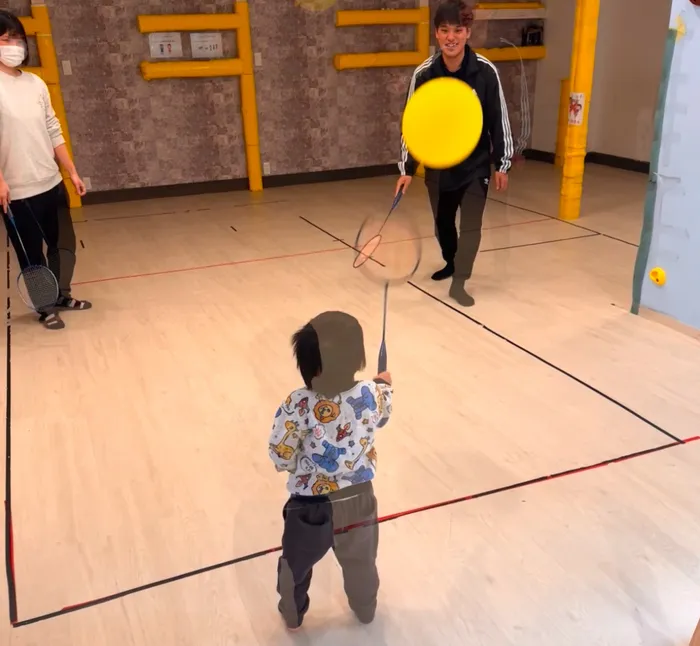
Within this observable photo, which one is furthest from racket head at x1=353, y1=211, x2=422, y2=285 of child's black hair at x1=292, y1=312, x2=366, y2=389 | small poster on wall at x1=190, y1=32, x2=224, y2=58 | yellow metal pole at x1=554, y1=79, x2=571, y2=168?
yellow metal pole at x1=554, y1=79, x2=571, y2=168

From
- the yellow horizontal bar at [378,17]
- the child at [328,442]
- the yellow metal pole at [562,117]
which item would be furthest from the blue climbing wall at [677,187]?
the yellow metal pole at [562,117]

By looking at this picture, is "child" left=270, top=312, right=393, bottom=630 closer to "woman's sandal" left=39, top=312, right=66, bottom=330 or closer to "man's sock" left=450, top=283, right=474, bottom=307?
"man's sock" left=450, top=283, right=474, bottom=307

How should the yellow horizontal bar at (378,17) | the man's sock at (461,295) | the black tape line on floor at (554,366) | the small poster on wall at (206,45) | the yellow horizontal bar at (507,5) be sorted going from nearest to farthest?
1. the black tape line on floor at (554,366)
2. the man's sock at (461,295)
3. the small poster on wall at (206,45)
4. the yellow horizontal bar at (378,17)
5. the yellow horizontal bar at (507,5)

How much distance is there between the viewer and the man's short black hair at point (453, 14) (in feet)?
7.96

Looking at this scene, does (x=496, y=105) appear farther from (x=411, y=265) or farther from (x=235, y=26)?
(x=235, y=26)

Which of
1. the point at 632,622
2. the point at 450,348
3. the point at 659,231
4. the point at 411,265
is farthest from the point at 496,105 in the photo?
the point at 632,622

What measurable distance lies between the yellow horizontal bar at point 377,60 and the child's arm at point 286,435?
→ 16.4ft

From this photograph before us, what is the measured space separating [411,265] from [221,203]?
375 centimetres

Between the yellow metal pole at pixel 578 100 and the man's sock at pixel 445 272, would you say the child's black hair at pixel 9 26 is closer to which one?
the man's sock at pixel 445 272

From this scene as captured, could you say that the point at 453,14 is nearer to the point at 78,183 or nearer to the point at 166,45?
the point at 78,183

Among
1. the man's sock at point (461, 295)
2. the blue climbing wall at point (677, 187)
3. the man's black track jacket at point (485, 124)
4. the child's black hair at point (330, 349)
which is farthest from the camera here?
the man's sock at point (461, 295)

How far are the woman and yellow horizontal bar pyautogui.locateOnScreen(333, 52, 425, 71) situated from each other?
3.25 meters

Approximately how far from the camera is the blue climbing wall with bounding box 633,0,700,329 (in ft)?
7.89

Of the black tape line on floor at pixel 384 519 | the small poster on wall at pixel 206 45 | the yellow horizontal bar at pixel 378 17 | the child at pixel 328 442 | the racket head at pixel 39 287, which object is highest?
the yellow horizontal bar at pixel 378 17
